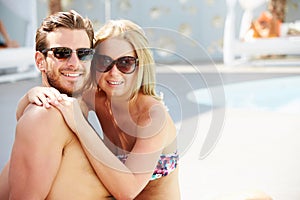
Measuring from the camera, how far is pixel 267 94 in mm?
6039

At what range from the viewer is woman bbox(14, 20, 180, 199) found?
1.36 metres

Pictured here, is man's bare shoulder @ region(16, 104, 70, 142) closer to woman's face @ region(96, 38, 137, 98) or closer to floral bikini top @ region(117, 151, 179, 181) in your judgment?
woman's face @ region(96, 38, 137, 98)

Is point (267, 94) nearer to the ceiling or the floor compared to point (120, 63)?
nearer to the floor

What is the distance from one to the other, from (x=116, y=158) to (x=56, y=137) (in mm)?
178

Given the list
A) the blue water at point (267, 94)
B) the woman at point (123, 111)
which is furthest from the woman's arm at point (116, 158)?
the blue water at point (267, 94)

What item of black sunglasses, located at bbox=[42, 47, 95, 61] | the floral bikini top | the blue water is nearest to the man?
black sunglasses, located at bbox=[42, 47, 95, 61]

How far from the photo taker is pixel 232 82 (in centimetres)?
667

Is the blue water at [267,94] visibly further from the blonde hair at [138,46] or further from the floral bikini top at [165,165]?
the blonde hair at [138,46]

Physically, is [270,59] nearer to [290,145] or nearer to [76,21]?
[290,145]

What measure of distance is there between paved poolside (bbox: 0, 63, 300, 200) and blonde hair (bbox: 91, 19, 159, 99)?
0.07m

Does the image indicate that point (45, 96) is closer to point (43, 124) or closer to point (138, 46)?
point (43, 124)

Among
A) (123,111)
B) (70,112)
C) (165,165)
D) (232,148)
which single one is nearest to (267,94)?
(232,148)

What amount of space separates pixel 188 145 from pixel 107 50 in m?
0.34

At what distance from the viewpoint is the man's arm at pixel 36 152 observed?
4.17ft
